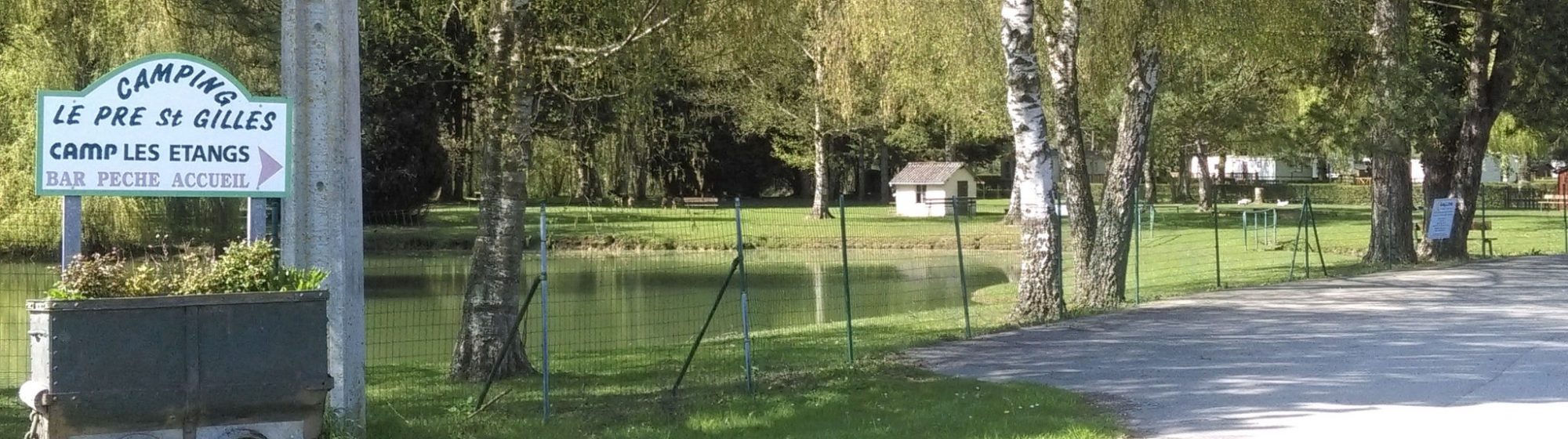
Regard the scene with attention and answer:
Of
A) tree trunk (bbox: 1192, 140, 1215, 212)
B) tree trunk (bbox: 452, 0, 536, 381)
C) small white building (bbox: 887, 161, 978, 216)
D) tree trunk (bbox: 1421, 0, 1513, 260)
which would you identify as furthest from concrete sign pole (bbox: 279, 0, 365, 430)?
tree trunk (bbox: 1192, 140, 1215, 212)

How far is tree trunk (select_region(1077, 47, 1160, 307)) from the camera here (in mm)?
19250

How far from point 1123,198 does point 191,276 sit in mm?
13496

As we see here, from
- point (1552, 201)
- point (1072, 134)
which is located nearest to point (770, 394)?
point (1072, 134)

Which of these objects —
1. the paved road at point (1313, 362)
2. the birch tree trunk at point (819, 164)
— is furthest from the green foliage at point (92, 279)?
the birch tree trunk at point (819, 164)

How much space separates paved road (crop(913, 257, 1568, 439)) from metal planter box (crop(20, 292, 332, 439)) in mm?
5213

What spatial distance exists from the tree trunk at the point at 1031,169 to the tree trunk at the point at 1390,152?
10.6 meters

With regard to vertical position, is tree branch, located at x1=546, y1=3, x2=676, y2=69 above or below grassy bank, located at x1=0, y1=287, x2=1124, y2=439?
above

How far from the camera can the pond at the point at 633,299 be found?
59.5ft

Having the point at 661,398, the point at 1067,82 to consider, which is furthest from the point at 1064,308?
the point at 661,398

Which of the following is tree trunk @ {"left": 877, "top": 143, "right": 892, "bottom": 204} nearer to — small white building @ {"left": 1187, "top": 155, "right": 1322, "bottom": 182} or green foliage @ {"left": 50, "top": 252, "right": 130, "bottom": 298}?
small white building @ {"left": 1187, "top": 155, "right": 1322, "bottom": 182}

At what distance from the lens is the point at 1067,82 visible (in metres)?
18.1

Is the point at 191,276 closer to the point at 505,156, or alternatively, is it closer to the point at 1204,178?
the point at 505,156

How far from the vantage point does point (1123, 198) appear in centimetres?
1941

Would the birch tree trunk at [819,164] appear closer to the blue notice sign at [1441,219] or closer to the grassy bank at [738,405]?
the blue notice sign at [1441,219]
